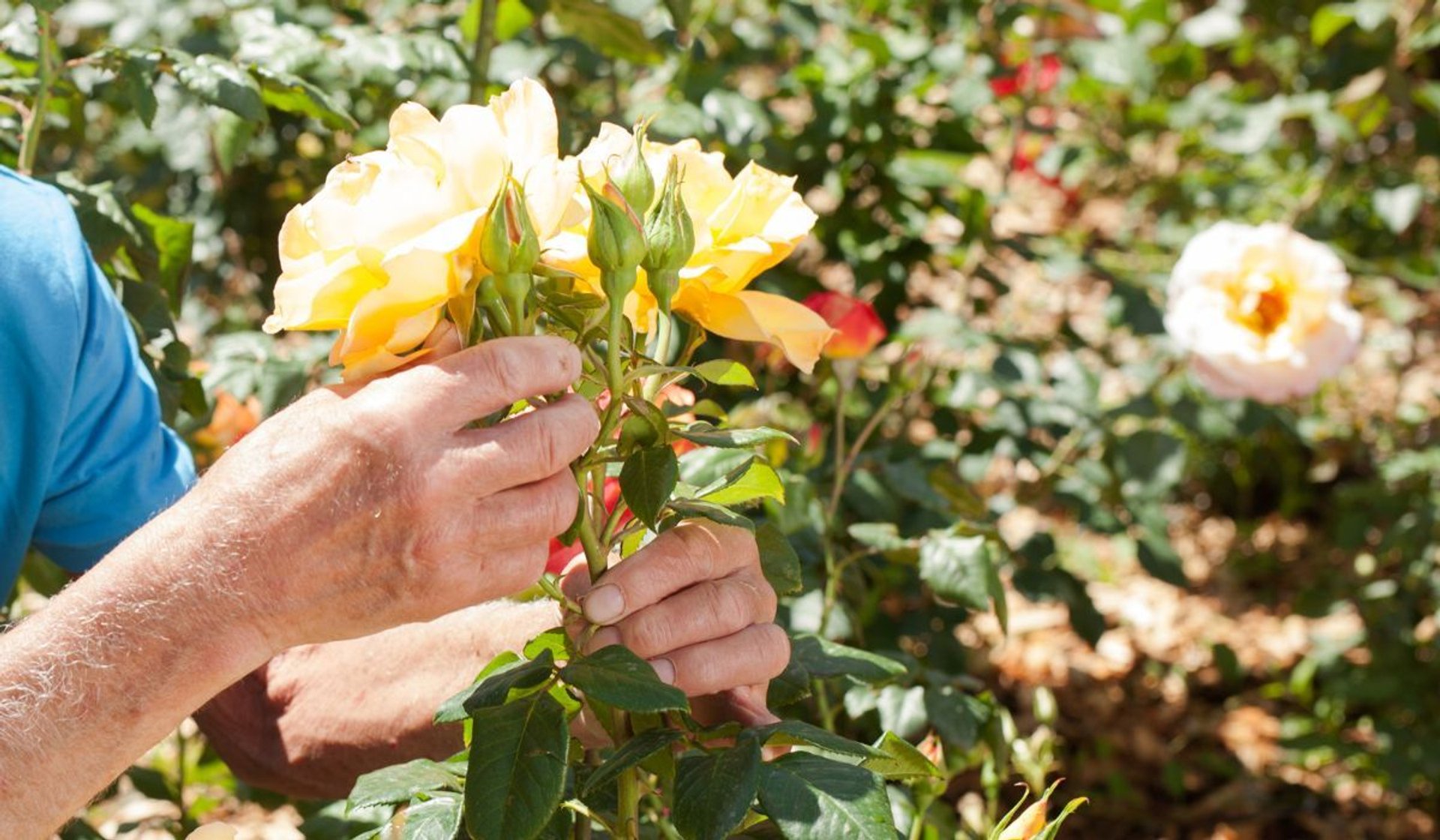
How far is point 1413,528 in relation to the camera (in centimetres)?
245

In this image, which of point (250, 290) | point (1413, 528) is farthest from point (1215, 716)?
point (250, 290)

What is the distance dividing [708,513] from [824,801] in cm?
18

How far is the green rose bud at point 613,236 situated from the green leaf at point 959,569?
2.58 ft

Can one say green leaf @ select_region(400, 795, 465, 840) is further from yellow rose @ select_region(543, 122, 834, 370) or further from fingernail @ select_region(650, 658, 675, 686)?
yellow rose @ select_region(543, 122, 834, 370)

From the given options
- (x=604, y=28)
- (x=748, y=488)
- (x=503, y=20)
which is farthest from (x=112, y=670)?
(x=503, y=20)

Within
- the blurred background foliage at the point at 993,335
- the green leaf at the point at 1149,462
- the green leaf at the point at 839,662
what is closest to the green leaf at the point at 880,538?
the blurred background foliage at the point at 993,335

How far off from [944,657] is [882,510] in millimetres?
413

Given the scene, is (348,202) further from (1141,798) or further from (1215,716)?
(1215,716)

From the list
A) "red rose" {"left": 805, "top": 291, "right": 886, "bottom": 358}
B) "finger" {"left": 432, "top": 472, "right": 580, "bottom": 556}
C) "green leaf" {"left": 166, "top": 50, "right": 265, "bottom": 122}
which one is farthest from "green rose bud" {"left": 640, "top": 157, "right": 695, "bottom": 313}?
"red rose" {"left": 805, "top": 291, "right": 886, "bottom": 358}

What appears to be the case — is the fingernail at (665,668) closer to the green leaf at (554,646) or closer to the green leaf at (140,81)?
the green leaf at (554,646)

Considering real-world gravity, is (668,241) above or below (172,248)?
above

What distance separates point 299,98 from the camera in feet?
5.13

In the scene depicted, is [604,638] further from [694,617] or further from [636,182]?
[636,182]

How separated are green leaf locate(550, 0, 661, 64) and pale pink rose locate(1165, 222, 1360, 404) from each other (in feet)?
2.73
